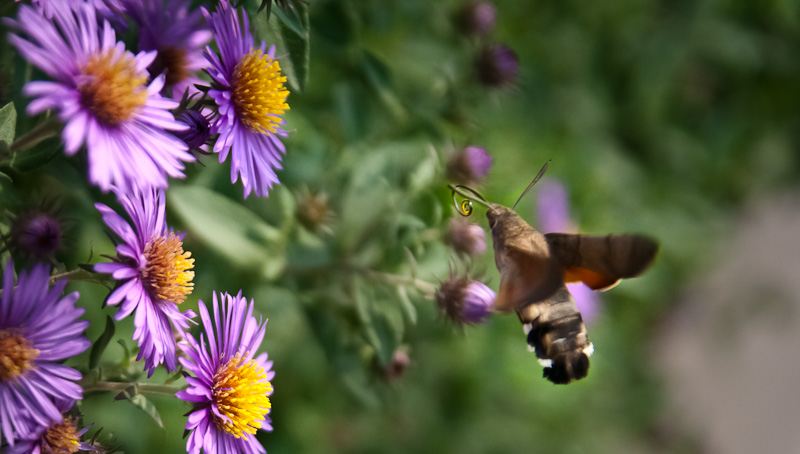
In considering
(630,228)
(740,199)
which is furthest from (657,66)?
(740,199)

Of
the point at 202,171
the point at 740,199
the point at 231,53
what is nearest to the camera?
the point at 231,53

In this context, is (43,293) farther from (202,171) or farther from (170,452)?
(170,452)

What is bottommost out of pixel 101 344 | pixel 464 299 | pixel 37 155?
pixel 101 344

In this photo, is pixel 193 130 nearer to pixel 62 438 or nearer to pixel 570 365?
pixel 62 438

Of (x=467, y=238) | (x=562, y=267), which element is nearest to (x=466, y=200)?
(x=467, y=238)

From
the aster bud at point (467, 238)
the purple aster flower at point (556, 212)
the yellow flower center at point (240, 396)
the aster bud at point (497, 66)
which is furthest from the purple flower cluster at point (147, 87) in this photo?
the purple aster flower at point (556, 212)

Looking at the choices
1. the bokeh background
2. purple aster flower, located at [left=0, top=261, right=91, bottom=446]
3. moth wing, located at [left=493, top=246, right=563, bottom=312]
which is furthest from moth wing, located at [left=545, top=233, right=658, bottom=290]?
purple aster flower, located at [left=0, top=261, right=91, bottom=446]
